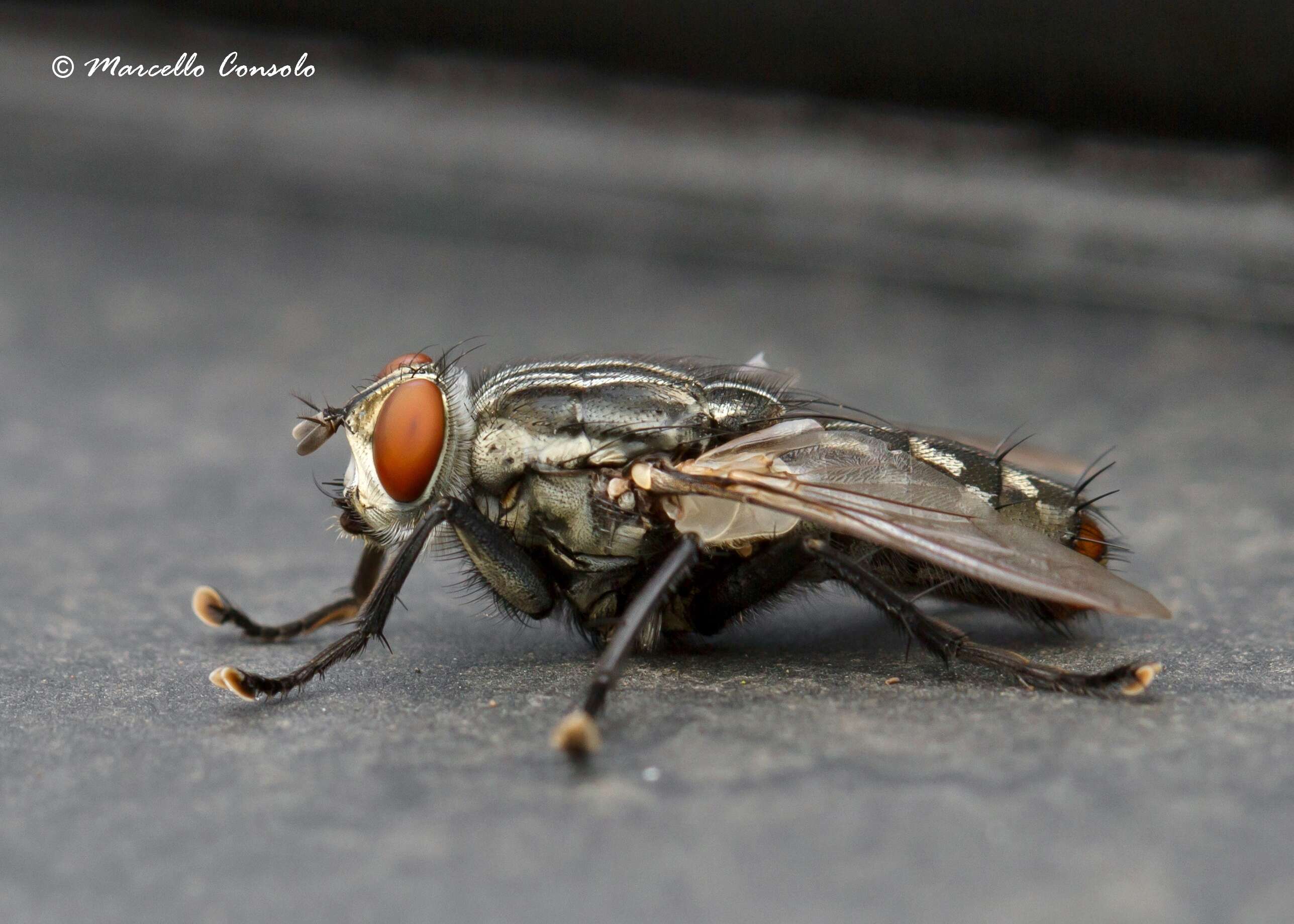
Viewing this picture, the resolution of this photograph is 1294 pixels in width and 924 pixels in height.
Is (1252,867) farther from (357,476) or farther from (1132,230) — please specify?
(1132,230)

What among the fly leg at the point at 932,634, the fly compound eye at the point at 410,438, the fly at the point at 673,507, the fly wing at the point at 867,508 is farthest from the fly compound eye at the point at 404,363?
the fly leg at the point at 932,634

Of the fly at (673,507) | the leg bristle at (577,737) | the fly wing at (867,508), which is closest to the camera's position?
the leg bristle at (577,737)

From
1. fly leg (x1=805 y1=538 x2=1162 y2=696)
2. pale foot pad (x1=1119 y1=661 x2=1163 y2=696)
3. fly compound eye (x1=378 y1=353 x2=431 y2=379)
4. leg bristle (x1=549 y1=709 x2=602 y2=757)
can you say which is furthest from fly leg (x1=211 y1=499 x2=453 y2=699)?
pale foot pad (x1=1119 y1=661 x2=1163 y2=696)

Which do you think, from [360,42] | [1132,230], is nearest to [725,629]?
[1132,230]

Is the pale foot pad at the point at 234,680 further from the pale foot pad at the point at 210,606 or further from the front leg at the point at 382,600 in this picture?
the pale foot pad at the point at 210,606

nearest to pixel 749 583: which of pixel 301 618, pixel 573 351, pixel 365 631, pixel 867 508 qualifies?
pixel 867 508

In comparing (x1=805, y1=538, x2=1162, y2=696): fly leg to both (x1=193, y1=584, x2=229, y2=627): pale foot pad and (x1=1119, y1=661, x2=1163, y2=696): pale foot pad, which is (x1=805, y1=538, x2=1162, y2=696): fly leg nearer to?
(x1=1119, y1=661, x2=1163, y2=696): pale foot pad

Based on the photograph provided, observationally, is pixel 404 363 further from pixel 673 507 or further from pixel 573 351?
pixel 573 351
